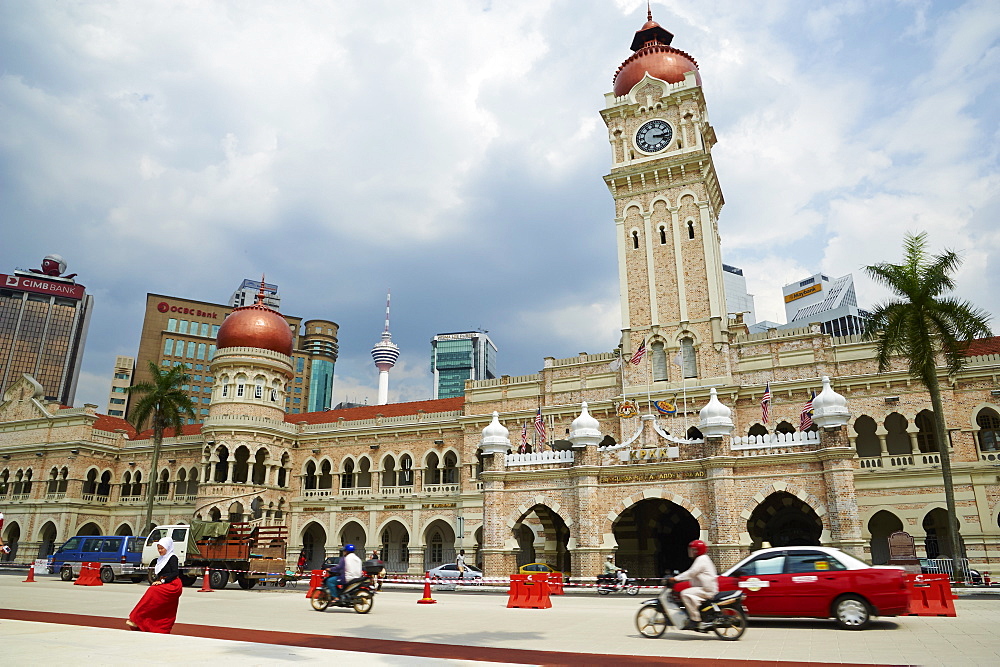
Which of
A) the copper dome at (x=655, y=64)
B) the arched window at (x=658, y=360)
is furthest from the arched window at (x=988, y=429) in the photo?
the copper dome at (x=655, y=64)

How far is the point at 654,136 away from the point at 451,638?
102 ft

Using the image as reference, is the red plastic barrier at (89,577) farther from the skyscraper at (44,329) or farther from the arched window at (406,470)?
the skyscraper at (44,329)

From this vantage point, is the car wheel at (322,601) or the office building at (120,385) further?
the office building at (120,385)

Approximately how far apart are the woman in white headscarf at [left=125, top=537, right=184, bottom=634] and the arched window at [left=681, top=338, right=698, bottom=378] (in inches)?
1023

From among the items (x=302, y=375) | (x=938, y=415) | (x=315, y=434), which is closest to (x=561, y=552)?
(x=938, y=415)

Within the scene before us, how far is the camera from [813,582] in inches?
470

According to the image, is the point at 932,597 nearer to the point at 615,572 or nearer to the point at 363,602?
the point at 615,572

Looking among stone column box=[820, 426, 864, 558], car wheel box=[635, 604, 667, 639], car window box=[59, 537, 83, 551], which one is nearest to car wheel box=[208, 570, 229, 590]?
car window box=[59, 537, 83, 551]

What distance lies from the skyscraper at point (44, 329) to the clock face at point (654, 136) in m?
119

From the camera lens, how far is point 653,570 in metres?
26.3

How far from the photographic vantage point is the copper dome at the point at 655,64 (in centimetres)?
3716

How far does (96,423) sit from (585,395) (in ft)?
108

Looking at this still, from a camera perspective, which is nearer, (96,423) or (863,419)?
(863,419)

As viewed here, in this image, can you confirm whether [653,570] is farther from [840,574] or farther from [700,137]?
[700,137]
